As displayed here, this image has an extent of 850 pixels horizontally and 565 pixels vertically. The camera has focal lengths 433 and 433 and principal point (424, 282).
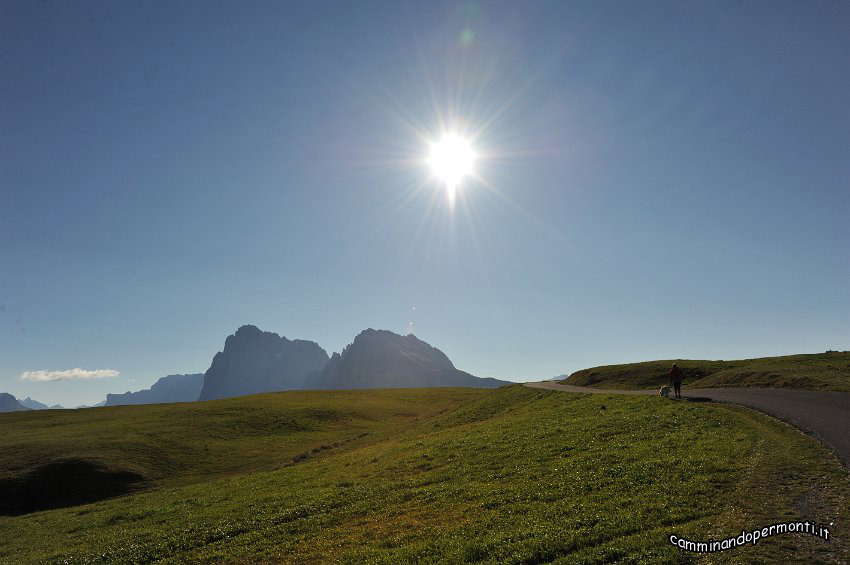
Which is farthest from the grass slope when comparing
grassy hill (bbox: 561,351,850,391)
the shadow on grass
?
grassy hill (bbox: 561,351,850,391)

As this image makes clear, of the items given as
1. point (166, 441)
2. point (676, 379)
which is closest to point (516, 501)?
point (676, 379)

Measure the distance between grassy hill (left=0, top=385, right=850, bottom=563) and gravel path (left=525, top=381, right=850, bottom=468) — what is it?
38.8 inches

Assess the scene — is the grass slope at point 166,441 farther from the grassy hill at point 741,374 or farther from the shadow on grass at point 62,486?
the grassy hill at point 741,374

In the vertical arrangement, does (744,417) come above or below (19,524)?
above

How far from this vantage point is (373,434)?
6197 centimetres

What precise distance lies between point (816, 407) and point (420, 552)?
29173mm

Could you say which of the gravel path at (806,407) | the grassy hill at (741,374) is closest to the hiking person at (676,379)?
the gravel path at (806,407)

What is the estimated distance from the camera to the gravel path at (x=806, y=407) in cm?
2114

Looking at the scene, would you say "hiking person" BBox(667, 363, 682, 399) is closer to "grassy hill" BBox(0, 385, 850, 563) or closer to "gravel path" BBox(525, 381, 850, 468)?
"gravel path" BBox(525, 381, 850, 468)

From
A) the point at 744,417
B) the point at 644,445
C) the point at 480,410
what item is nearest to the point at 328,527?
the point at 644,445

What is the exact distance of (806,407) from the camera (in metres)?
28.8

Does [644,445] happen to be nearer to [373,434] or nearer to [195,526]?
[195,526]

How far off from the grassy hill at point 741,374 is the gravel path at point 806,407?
312 cm

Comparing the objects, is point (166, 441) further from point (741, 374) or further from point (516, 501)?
point (741, 374)
